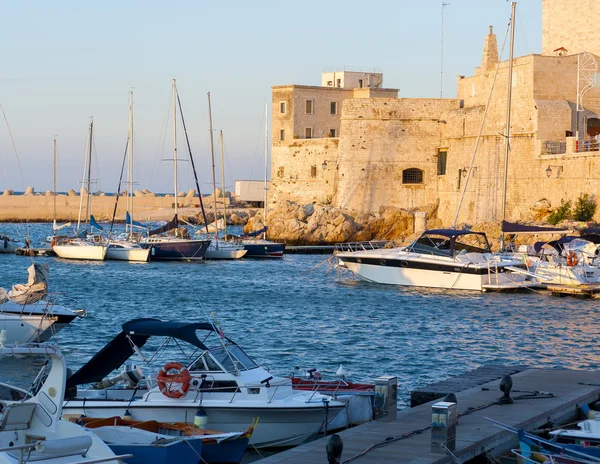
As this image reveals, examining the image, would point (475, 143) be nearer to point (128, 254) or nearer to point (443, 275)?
point (443, 275)

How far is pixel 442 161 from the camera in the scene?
4294cm

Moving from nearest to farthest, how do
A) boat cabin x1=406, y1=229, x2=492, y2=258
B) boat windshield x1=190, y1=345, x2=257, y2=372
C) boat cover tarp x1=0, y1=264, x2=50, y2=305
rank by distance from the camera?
boat windshield x1=190, y1=345, x2=257, y2=372 < boat cover tarp x1=0, y1=264, x2=50, y2=305 < boat cabin x1=406, y1=229, x2=492, y2=258

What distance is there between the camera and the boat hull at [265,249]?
1598 inches

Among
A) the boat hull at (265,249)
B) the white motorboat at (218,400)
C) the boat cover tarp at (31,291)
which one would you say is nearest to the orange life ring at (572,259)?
the boat cover tarp at (31,291)

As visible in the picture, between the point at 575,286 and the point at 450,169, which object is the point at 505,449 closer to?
the point at 575,286

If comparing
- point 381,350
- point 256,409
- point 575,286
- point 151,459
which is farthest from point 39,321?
point 575,286

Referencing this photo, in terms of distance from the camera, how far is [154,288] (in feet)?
98.1

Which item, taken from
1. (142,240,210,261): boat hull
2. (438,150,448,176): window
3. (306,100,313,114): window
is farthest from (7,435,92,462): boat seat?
(306,100,313,114): window

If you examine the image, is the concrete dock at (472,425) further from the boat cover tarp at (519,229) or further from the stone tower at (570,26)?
the stone tower at (570,26)

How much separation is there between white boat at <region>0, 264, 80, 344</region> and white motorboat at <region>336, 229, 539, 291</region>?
12.0 meters

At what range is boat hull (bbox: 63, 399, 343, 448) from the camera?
35.6 feet

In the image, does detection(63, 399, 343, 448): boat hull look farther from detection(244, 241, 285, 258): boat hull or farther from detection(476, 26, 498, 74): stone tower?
detection(476, 26, 498, 74): stone tower

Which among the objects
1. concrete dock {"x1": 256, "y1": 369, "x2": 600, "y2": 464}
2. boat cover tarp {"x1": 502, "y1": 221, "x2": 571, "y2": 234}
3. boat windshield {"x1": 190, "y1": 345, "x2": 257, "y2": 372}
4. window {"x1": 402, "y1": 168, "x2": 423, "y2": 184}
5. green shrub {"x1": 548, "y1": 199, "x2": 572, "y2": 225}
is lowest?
concrete dock {"x1": 256, "y1": 369, "x2": 600, "y2": 464}

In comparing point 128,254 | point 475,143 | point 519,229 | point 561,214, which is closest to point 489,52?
point 475,143
